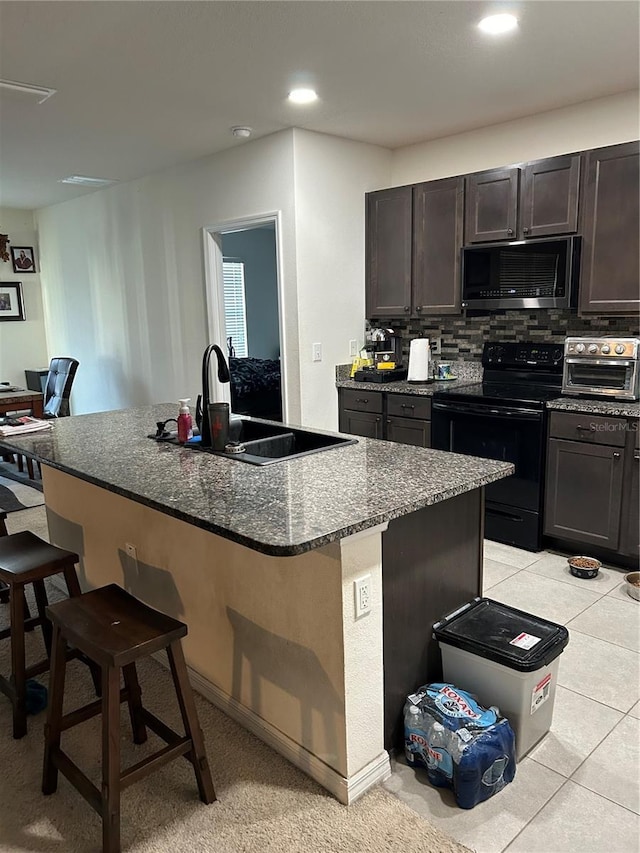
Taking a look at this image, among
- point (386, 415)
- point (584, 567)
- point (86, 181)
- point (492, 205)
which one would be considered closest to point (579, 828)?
point (584, 567)

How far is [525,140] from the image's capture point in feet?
13.2

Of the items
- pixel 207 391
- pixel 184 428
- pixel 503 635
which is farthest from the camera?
pixel 184 428

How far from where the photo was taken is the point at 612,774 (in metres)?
1.99

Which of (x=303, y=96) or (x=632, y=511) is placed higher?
(x=303, y=96)

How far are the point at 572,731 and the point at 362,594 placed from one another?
102 cm

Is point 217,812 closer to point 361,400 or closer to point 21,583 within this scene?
point 21,583

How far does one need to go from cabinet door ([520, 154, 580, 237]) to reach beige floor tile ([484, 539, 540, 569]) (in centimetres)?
188

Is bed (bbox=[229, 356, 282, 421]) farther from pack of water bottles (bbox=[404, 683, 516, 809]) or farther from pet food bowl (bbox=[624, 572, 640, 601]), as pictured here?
pack of water bottles (bbox=[404, 683, 516, 809])

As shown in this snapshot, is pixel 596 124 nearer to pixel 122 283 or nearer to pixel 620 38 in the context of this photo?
pixel 620 38

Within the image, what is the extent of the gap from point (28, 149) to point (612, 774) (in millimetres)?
5016

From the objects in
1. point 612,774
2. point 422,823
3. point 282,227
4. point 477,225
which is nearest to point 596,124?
point 477,225

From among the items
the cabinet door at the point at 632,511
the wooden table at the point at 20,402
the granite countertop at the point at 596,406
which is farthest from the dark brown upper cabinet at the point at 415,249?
the wooden table at the point at 20,402

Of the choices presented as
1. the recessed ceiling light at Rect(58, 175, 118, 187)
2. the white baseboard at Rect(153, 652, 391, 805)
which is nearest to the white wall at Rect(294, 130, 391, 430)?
the recessed ceiling light at Rect(58, 175, 118, 187)

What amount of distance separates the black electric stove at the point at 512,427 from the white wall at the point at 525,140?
1220 mm
